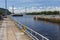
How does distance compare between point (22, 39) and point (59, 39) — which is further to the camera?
point (59, 39)

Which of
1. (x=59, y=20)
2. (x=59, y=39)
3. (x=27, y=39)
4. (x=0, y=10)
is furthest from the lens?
(x=0, y=10)

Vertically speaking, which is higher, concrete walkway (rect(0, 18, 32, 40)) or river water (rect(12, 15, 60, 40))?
concrete walkway (rect(0, 18, 32, 40))

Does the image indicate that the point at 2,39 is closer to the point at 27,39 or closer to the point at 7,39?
the point at 7,39

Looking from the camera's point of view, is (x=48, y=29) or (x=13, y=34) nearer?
(x=13, y=34)

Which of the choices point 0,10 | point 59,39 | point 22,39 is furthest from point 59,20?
point 22,39

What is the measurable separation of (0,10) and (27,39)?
124 metres

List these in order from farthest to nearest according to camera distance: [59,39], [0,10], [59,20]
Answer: [0,10], [59,20], [59,39]

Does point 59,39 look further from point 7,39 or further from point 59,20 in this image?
point 59,20

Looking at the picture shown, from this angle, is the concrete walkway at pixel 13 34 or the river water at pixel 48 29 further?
the river water at pixel 48 29

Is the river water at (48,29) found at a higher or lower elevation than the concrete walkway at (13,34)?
lower

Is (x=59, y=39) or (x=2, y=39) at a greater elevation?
(x=2, y=39)

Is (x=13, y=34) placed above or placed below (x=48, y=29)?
above

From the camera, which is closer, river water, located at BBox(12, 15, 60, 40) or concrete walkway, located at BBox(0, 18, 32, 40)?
concrete walkway, located at BBox(0, 18, 32, 40)

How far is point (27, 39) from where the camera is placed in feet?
63.0
